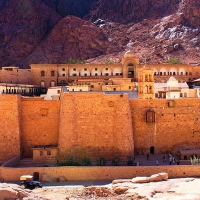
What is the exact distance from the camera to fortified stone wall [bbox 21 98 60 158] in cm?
2908

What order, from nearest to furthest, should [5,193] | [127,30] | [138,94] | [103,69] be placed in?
[5,193], [138,94], [103,69], [127,30]

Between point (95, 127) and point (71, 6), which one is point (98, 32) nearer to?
point (71, 6)

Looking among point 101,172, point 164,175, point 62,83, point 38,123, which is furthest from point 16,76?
point 164,175

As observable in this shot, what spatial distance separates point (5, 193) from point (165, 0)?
2750 inches

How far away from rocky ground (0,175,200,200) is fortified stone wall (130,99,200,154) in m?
5.15

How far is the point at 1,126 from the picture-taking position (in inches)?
1111

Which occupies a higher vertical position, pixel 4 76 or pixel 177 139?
pixel 4 76

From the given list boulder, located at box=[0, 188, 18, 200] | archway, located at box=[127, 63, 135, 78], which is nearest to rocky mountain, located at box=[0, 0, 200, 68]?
archway, located at box=[127, 63, 135, 78]

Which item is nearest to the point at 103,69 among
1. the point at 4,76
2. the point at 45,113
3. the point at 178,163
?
the point at 4,76

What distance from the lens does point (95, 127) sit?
28062mm

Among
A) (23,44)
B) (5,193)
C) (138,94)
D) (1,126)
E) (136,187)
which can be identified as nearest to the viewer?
(5,193)

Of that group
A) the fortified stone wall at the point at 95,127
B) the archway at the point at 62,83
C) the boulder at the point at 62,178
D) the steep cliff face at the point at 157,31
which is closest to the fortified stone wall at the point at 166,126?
the fortified stone wall at the point at 95,127

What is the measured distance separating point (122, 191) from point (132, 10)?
66.2m

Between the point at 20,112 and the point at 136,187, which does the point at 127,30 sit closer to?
the point at 20,112
